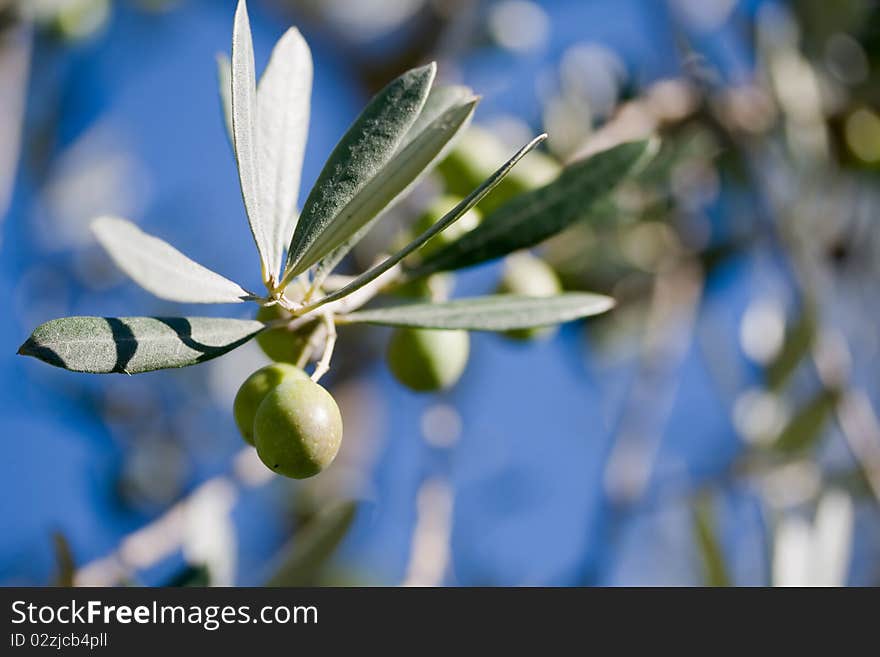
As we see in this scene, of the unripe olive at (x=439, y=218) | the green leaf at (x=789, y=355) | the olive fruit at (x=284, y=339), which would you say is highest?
the green leaf at (x=789, y=355)

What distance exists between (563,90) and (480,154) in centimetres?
110

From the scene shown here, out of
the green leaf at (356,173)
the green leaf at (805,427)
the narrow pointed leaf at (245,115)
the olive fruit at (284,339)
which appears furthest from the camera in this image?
the green leaf at (805,427)

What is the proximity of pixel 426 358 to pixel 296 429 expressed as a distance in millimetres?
375

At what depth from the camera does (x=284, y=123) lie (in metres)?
1.01

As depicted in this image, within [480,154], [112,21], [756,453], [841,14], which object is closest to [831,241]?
[841,14]

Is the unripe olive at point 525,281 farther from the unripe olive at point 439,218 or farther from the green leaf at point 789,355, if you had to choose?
the green leaf at point 789,355

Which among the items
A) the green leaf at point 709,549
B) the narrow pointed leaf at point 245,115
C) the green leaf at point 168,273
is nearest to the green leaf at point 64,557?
the green leaf at point 168,273

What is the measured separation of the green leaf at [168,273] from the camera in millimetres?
874

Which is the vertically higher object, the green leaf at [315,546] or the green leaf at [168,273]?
the green leaf at [315,546]

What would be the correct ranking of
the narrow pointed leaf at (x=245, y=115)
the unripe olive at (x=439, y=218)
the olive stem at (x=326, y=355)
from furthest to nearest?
the unripe olive at (x=439, y=218), the olive stem at (x=326, y=355), the narrow pointed leaf at (x=245, y=115)

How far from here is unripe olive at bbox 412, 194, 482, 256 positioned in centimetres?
122

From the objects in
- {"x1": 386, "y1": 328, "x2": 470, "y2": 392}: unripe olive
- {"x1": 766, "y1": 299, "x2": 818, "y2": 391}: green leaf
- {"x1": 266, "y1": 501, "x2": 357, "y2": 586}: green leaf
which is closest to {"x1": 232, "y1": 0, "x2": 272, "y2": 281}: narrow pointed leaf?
{"x1": 386, "y1": 328, "x2": 470, "y2": 392}: unripe olive

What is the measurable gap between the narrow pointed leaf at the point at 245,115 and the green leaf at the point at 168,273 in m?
0.08

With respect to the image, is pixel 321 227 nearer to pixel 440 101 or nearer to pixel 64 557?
pixel 440 101
